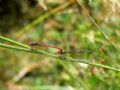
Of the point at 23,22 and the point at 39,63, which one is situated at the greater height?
the point at 23,22

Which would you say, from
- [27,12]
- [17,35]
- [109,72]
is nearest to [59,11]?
[17,35]

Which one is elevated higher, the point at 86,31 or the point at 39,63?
the point at 39,63

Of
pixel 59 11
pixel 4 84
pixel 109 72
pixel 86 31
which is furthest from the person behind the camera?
pixel 4 84

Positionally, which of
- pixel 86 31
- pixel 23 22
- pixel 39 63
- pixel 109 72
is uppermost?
pixel 23 22

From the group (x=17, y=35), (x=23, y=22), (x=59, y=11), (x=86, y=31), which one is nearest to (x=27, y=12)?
(x=23, y=22)

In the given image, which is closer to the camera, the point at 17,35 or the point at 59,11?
the point at 59,11

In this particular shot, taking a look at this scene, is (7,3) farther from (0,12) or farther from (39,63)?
(39,63)

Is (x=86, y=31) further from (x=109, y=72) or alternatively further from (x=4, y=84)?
(x=4, y=84)

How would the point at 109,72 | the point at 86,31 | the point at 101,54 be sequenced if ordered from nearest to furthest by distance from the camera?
1. the point at 101,54
2. the point at 109,72
3. the point at 86,31

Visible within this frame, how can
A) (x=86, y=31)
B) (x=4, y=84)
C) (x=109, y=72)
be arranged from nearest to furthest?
1. (x=109, y=72)
2. (x=86, y=31)
3. (x=4, y=84)
